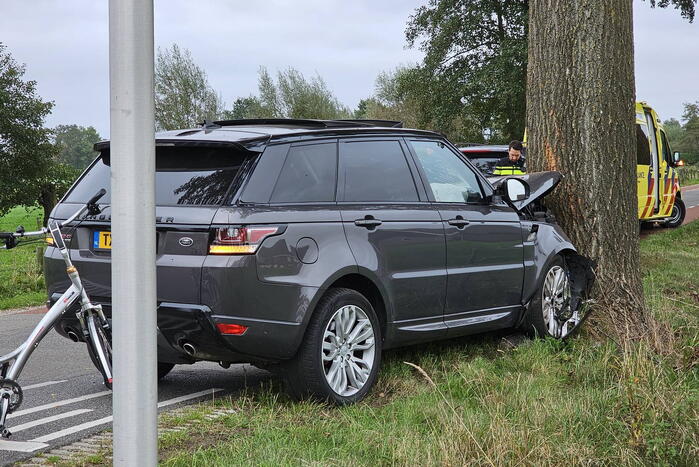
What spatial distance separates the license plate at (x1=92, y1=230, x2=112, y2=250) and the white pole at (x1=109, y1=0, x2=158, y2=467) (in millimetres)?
3196

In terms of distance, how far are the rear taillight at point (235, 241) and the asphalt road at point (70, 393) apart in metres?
1.22

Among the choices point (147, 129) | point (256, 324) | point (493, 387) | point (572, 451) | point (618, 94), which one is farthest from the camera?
point (618, 94)

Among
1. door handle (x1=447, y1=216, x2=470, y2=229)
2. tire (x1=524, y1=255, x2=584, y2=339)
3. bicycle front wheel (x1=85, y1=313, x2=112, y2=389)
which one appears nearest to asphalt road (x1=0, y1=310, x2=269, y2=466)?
bicycle front wheel (x1=85, y1=313, x2=112, y2=389)

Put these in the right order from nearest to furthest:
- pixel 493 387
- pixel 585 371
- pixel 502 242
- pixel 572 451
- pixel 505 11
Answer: pixel 572 451 → pixel 493 387 → pixel 585 371 → pixel 502 242 → pixel 505 11

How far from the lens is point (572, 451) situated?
4.40 metres

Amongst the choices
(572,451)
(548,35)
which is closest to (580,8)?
(548,35)

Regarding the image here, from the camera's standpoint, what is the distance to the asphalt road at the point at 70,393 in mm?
5160

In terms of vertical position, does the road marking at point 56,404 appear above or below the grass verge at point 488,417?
below

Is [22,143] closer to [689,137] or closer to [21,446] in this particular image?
[21,446]

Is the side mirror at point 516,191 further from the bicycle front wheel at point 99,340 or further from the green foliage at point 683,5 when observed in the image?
the green foliage at point 683,5

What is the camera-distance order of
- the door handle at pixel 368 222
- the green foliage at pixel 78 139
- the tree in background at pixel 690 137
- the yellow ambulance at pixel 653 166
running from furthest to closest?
the tree in background at pixel 690 137, the green foliage at pixel 78 139, the yellow ambulance at pixel 653 166, the door handle at pixel 368 222

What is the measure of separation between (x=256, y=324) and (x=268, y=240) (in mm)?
487

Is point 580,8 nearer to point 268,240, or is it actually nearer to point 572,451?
point 268,240

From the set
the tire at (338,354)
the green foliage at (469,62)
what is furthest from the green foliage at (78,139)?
the tire at (338,354)
